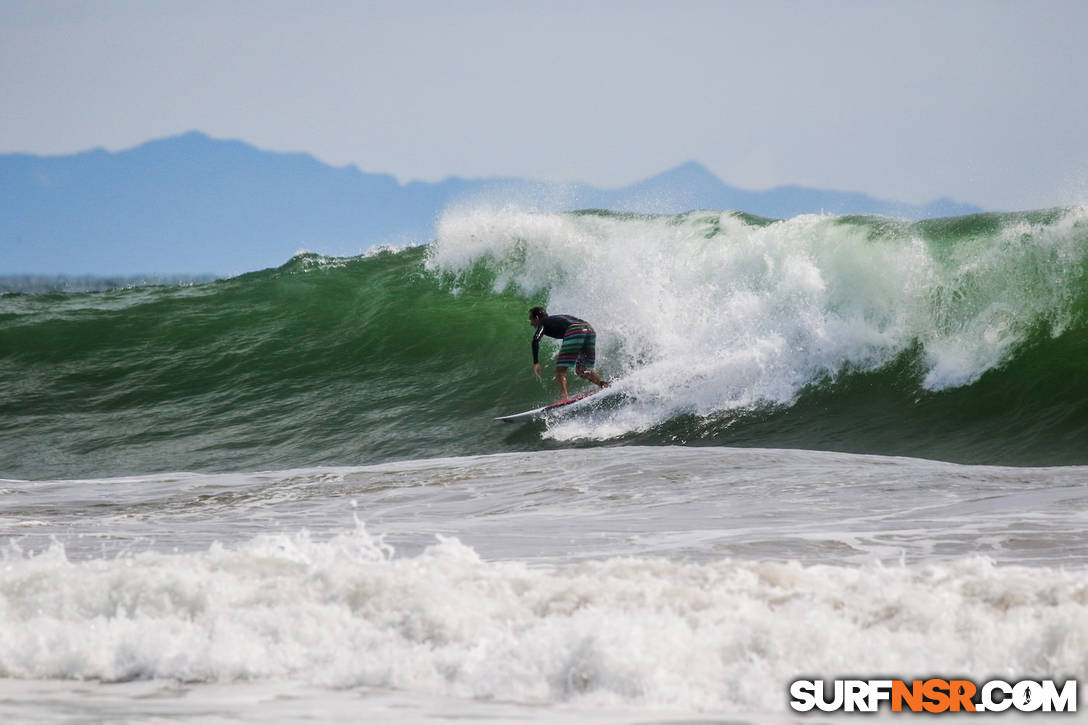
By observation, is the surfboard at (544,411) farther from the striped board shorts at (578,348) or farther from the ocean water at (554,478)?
the striped board shorts at (578,348)

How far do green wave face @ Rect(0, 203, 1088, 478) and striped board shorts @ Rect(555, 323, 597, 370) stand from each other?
470 mm

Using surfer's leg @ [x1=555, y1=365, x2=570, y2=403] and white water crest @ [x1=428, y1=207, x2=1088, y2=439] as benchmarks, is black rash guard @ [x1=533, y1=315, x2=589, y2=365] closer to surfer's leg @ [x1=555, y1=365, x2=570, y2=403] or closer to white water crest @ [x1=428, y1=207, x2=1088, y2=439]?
surfer's leg @ [x1=555, y1=365, x2=570, y2=403]

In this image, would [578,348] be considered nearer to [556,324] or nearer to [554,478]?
[556,324]

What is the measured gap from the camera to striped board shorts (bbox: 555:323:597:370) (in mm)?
12414

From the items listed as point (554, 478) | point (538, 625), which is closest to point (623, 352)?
point (554, 478)

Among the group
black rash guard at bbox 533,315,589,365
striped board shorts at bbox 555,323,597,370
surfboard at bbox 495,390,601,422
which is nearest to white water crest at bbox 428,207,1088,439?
surfboard at bbox 495,390,601,422

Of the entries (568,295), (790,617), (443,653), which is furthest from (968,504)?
(568,295)

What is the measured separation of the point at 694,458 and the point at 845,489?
1.77 m

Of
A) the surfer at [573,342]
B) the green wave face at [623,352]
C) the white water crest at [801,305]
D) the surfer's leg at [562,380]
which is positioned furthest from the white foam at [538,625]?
the surfer at [573,342]

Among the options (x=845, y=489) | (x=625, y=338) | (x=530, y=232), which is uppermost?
(x=530, y=232)

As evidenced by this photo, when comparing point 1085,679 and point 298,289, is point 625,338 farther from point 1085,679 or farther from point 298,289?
point 1085,679

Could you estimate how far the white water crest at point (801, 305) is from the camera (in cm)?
1109

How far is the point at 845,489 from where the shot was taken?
7.14 meters

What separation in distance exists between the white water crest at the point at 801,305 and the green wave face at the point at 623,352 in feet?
0.09
